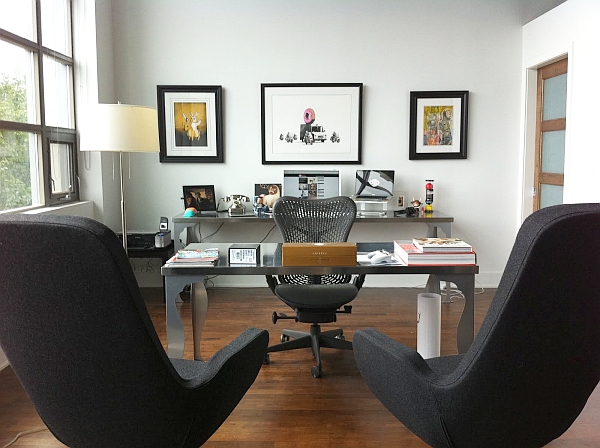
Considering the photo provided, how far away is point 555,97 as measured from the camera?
472 cm

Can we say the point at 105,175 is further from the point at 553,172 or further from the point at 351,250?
the point at 553,172

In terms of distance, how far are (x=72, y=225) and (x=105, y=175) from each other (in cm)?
368

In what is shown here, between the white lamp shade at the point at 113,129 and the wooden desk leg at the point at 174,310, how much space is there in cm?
101

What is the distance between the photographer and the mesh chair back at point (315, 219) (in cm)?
365

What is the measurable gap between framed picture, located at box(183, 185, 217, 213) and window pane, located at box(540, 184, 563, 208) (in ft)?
9.42

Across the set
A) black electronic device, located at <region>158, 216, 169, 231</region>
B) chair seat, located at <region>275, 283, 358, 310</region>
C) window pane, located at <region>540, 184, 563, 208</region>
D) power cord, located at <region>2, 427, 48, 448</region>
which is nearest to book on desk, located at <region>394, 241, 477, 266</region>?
chair seat, located at <region>275, 283, 358, 310</region>

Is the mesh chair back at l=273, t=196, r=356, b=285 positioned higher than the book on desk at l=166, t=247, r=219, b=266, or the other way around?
the mesh chair back at l=273, t=196, r=356, b=285

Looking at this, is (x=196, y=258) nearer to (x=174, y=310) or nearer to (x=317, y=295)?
(x=174, y=310)

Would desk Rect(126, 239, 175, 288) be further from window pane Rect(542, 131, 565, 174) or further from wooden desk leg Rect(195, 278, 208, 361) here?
window pane Rect(542, 131, 565, 174)

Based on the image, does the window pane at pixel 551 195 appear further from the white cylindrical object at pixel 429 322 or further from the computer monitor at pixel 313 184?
the white cylindrical object at pixel 429 322

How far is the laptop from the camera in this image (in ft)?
16.7

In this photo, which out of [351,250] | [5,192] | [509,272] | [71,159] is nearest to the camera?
[509,272]

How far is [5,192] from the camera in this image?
3664mm

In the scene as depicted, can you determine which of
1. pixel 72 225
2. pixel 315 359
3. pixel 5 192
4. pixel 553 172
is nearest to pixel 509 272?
pixel 72 225
